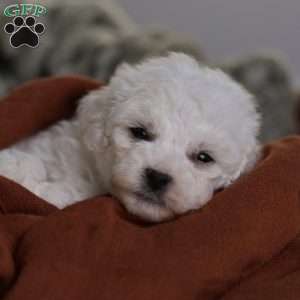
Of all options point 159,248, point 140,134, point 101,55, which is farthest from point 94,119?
point 101,55

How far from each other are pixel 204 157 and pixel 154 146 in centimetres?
15

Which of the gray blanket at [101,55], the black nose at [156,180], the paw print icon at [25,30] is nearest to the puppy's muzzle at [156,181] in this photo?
the black nose at [156,180]

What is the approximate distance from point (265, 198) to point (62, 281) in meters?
0.54

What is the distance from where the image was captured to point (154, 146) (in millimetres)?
1686

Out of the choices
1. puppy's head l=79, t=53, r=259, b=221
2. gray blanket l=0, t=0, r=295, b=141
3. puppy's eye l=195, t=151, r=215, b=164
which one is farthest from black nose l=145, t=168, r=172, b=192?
gray blanket l=0, t=0, r=295, b=141

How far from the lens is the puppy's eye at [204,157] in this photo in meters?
1.71

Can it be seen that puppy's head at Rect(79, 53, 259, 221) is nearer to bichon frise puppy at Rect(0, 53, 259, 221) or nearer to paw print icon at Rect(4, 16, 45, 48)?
bichon frise puppy at Rect(0, 53, 259, 221)

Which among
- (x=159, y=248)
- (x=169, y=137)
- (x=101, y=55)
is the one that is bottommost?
(x=101, y=55)

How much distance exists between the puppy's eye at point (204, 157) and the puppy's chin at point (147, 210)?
22 cm

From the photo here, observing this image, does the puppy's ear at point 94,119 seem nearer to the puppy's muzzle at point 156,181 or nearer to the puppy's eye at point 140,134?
the puppy's eye at point 140,134

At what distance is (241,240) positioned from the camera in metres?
1.43

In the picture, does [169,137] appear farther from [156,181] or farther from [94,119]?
[94,119]

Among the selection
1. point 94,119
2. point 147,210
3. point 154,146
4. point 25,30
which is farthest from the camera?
point 25,30

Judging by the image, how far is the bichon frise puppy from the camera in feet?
5.20
